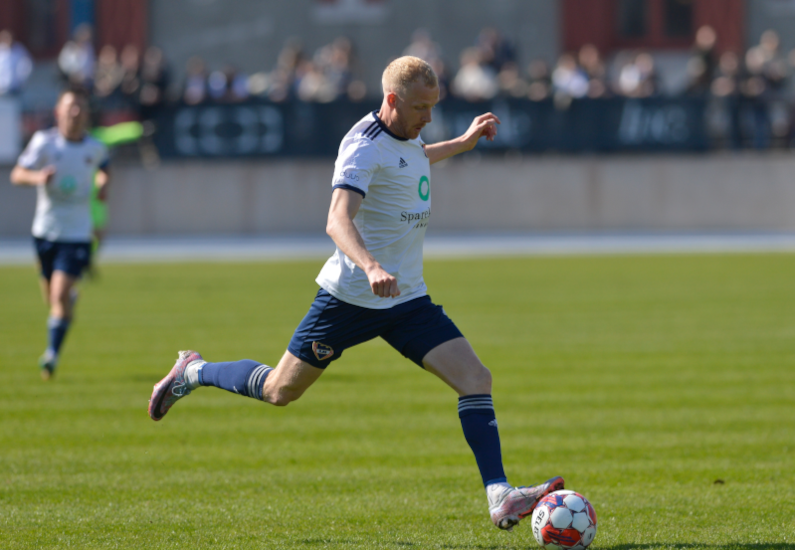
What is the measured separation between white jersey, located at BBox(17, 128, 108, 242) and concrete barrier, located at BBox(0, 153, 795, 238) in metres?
17.4

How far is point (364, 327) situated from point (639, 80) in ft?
74.0

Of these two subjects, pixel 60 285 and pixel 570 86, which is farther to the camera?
pixel 570 86

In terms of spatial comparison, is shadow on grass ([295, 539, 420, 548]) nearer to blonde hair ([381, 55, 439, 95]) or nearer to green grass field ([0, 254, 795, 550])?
green grass field ([0, 254, 795, 550])

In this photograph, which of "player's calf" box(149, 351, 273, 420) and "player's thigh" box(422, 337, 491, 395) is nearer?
"player's thigh" box(422, 337, 491, 395)

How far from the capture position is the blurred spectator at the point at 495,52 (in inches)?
1077

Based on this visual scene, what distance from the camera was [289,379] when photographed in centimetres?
573

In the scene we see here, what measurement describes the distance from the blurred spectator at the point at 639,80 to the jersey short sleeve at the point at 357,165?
73.4 ft

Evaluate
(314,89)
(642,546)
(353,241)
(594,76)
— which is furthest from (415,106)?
(594,76)

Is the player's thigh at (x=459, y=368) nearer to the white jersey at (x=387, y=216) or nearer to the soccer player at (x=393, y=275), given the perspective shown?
the soccer player at (x=393, y=275)

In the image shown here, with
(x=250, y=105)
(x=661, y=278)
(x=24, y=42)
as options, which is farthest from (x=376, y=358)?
(x=24, y=42)

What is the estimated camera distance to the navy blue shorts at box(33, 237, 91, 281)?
1002cm

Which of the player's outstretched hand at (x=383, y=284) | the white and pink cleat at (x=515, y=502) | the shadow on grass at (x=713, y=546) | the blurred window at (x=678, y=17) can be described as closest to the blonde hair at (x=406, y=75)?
the player's outstretched hand at (x=383, y=284)

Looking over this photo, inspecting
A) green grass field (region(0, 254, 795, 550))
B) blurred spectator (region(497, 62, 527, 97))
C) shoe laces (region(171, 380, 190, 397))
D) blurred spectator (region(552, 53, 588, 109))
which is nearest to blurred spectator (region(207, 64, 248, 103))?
blurred spectator (region(497, 62, 527, 97))

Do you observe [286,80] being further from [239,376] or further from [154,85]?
[239,376]
